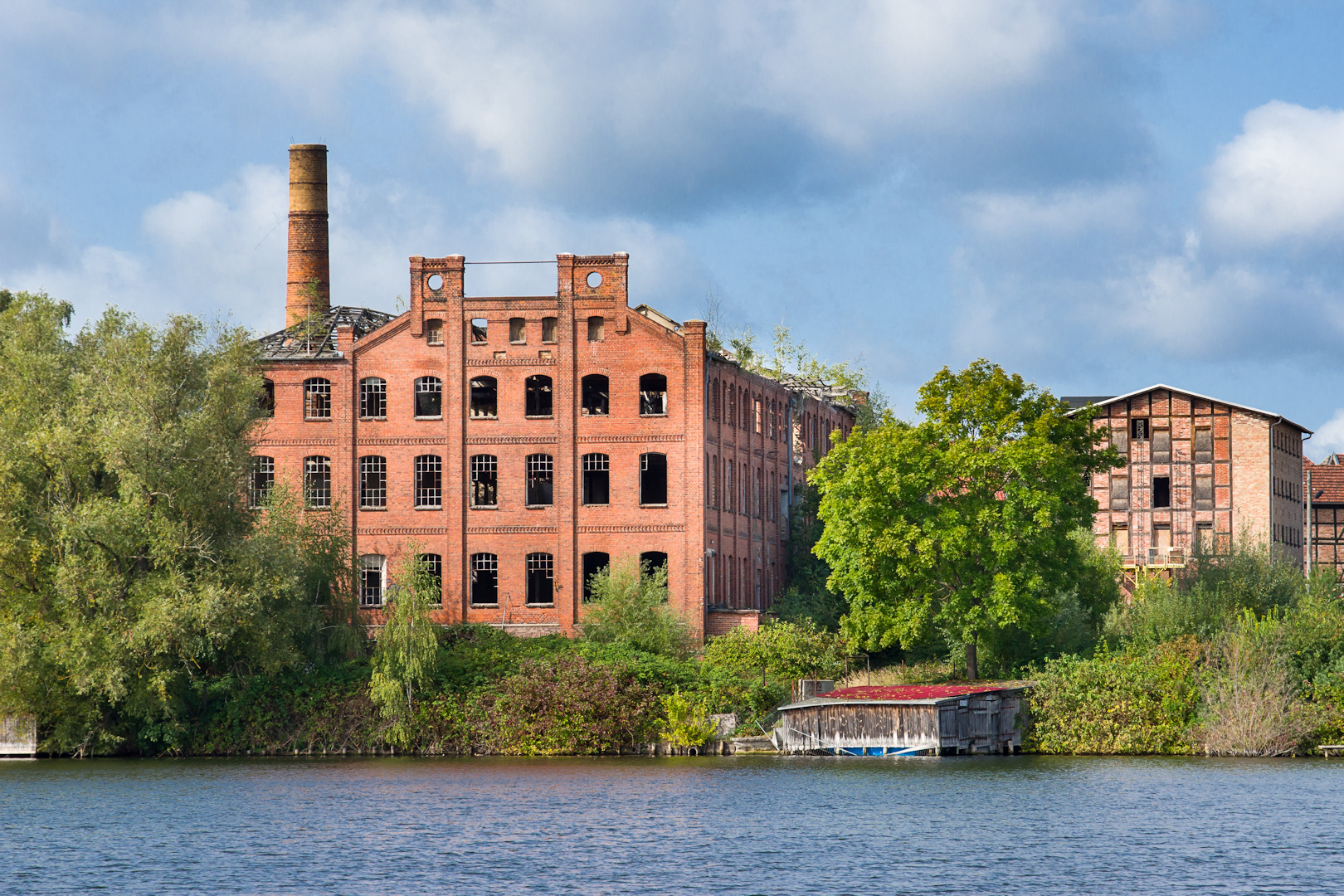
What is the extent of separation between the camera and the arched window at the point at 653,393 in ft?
209

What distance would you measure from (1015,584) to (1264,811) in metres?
19.0

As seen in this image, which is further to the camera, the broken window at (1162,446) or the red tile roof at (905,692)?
the broken window at (1162,446)

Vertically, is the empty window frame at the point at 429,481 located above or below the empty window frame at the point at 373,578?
above

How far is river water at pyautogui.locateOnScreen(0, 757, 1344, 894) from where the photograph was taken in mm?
29922

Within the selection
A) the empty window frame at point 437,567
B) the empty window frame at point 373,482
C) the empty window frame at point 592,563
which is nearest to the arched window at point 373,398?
the empty window frame at point 373,482

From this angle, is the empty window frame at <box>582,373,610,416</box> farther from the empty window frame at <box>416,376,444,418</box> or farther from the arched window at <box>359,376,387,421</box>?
the arched window at <box>359,376,387,421</box>

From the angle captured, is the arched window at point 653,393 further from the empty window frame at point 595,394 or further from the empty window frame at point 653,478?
the empty window frame at point 653,478

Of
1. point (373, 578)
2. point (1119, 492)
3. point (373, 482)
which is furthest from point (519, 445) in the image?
point (1119, 492)

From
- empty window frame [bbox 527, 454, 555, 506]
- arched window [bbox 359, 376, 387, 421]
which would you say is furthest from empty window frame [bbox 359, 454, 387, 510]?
empty window frame [bbox 527, 454, 555, 506]

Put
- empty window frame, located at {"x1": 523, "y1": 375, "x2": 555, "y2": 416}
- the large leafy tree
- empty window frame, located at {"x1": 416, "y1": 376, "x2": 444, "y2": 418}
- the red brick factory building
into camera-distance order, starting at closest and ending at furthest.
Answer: the large leafy tree, the red brick factory building, empty window frame, located at {"x1": 523, "y1": 375, "x2": 555, "y2": 416}, empty window frame, located at {"x1": 416, "y1": 376, "x2": 444, "y2": 418}

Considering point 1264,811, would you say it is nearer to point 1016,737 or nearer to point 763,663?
point 1016,737

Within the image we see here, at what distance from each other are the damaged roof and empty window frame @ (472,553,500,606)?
920 cm

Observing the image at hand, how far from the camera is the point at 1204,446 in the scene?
3250 inches

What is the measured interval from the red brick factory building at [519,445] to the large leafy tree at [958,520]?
586 centimetres
